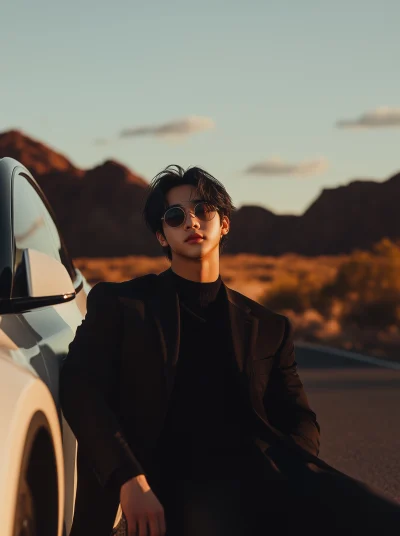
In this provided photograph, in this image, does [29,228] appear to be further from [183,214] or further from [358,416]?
[358,416]

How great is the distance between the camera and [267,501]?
11.1 ft

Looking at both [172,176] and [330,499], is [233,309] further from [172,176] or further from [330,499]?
[330,499]

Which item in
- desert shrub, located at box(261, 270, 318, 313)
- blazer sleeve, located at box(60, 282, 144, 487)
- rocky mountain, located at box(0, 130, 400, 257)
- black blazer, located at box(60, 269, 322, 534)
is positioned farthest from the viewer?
rocky mountain, located at box(0, 130, 400, 257)

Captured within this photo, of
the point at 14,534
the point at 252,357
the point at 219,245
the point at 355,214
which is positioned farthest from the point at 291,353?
the point at 355,214

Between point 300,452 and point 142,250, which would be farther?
point 142,250

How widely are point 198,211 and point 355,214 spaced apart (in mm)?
127238

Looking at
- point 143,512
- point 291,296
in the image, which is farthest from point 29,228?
point 291,296

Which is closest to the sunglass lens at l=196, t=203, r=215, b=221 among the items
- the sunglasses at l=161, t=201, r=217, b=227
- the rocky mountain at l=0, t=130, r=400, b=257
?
the sunglasses at l=161, t=201, r=217, b=227

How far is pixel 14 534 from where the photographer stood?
2881 mm

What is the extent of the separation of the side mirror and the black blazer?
0.15 meters

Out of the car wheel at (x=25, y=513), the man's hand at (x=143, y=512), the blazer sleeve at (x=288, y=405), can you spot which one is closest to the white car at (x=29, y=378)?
the car wheel at (x=25, y=513)

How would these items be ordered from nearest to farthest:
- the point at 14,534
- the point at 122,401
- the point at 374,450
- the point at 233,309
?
1. the point at 14,534
2. the point at 122,401
3. the point at 233,309
4. the point at 374,450

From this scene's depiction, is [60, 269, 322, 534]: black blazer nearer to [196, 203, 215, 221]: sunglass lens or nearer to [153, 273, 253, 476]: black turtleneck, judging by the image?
[153, 273, 253, 476]: black turtleneck

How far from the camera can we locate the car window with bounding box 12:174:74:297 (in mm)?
3869
